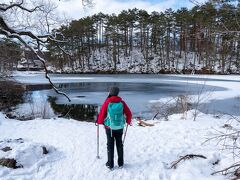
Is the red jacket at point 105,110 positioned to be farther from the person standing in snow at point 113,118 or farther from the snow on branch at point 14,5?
the snow on branch at point 14,5

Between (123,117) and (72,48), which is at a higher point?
(72,48)

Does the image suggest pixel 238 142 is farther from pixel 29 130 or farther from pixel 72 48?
pixel 72 48

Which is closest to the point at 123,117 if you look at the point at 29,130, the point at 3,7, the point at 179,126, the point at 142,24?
the point at 179,126

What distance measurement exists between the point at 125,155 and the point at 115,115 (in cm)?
127

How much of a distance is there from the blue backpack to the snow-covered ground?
2.58ft

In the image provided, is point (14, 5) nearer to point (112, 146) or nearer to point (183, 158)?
point (112, 146)

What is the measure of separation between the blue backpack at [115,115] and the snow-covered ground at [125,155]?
785mm

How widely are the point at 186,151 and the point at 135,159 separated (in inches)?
46.0

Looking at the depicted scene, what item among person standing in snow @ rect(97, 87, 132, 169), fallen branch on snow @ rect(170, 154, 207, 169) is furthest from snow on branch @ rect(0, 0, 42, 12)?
fallen branch on snow @ rect(170, 154, 207, 169)

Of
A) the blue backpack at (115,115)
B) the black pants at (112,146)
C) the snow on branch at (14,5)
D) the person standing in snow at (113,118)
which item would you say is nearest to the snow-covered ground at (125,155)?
the black pants at (112,146)

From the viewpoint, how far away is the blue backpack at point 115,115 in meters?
5.14

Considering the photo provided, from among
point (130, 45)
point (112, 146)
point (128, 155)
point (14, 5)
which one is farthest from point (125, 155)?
point (130, 45)

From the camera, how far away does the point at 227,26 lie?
3314mm

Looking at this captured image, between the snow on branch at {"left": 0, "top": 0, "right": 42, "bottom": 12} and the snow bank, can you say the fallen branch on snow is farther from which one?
the snow on branch at {"left": 0, "top": 0, "right": 42, "bottom": 12}
